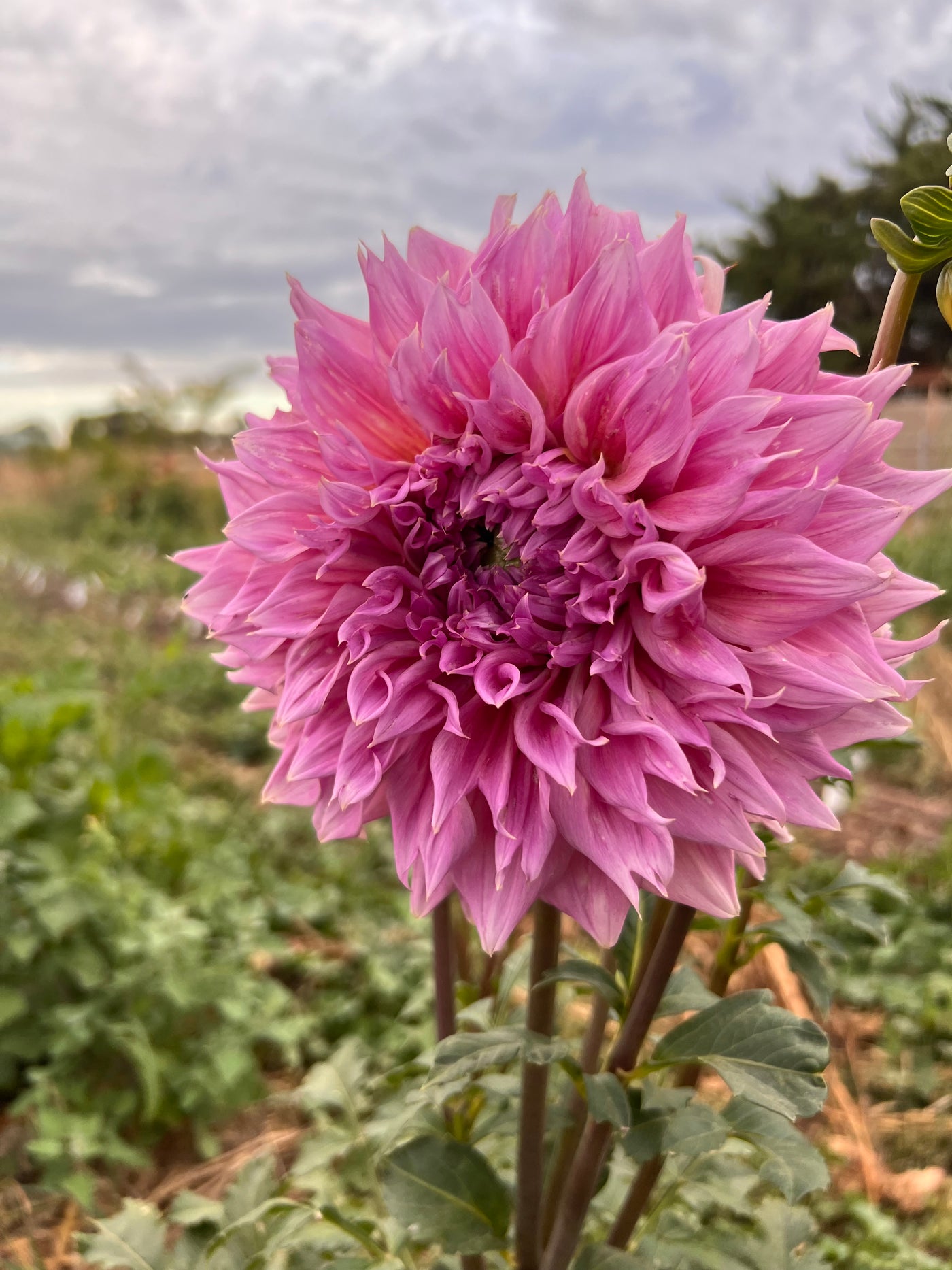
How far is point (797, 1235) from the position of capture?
1.30m

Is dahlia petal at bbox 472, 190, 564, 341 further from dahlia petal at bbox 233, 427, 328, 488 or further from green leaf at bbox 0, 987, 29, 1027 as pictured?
green leaf at bbox 0, 987, 29, 1027

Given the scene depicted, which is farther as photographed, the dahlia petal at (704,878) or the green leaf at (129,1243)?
the green leaf at (129,1243)

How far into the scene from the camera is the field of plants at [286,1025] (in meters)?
1.36

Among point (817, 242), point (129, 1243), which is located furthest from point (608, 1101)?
point (817, 242)

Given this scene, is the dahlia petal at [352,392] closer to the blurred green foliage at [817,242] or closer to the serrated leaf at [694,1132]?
the serrated leaf at [694,1132]

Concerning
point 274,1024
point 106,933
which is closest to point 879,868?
point 274,1024

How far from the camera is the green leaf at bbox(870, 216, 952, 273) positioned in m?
0.85

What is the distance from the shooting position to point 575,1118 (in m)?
1.17

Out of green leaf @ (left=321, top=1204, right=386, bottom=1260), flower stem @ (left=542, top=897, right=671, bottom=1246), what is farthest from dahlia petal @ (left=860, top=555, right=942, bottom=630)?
green leaf @ (left=321, top=1204, right=386, bottom=1260)

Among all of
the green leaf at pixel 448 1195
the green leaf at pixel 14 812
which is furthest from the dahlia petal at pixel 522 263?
the green leaf at pixel 14 812

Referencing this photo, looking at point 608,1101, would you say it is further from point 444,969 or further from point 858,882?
point 858,882

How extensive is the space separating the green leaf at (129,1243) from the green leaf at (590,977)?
922 mm

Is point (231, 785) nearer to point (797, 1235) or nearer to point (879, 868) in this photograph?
point (879, 868)

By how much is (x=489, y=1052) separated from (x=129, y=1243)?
2.94 feet
